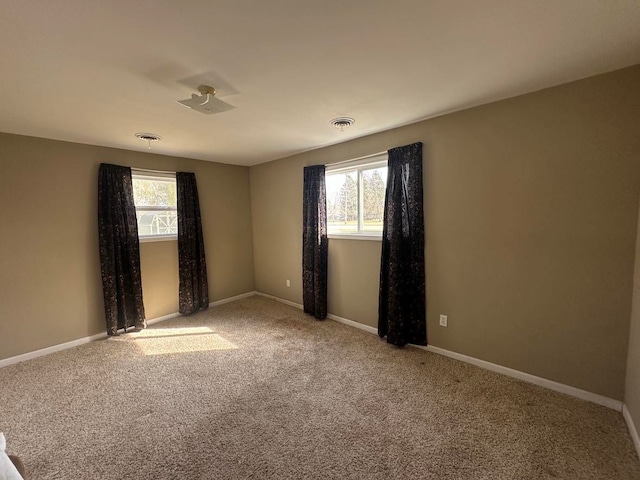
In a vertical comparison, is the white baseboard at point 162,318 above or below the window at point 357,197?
below

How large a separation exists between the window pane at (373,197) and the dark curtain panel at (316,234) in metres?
0.58

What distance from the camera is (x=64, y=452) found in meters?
1.68

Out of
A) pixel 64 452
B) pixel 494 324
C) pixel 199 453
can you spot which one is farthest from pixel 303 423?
pixel 494 324

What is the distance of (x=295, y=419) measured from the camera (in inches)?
75.4

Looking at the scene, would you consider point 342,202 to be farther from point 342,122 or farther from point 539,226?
point 539,226

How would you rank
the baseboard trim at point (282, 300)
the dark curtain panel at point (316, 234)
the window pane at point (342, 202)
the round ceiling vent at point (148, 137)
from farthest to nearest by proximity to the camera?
the baseboard trim at point (282, 300) → the dark curtain panel at point (316, 234) → the window pane at point (342, 202) → the round ceiling vent at point (148, 137)

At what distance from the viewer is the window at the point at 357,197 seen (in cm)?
320

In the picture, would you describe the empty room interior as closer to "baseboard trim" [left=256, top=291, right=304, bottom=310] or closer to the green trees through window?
the green trees through window

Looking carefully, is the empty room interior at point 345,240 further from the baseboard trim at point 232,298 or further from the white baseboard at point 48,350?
the baseboard trim at point 232,298

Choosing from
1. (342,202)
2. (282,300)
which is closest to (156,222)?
(282,300)

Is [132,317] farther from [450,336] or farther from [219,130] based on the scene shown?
[450,336]

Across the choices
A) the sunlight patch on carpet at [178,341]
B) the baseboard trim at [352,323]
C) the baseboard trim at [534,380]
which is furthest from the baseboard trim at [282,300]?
the baseboard trim at [534,380]

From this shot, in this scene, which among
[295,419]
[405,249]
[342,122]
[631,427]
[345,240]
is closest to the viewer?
[631,427]

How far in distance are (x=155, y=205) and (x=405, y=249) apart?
3.41m
